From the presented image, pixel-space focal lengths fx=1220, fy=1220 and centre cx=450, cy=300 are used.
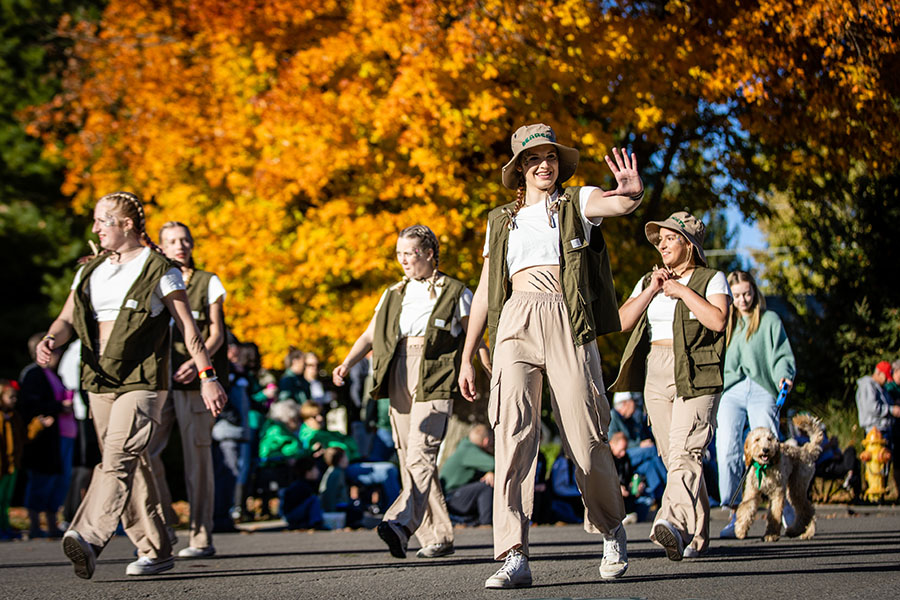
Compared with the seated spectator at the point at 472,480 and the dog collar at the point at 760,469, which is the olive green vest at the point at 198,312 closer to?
the dog collar at the point at 760,469

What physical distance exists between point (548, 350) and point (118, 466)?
244 centimetres

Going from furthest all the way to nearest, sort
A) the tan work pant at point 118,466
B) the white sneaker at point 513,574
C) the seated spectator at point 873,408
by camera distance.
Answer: the seated spectator at point 873,408
the tan work pant at point 118,466
the white sneaker at point 513,574

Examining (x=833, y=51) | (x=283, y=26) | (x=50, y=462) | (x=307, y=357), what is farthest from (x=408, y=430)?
(x=283, y=26)

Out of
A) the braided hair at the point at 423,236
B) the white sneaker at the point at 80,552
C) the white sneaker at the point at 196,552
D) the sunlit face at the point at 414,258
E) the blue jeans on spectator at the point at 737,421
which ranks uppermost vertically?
the braided hair at the point at 423,236

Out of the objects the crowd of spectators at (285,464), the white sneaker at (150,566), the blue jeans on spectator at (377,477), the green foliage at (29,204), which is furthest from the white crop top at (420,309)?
the green foliage at (29,204)

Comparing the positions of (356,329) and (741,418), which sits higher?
(356,329)

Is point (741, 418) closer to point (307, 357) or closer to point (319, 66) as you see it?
point (307, 357)

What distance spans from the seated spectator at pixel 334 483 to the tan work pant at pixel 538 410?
21.9ft

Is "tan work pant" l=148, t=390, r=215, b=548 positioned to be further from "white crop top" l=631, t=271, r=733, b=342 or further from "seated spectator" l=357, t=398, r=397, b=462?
"seated spectator" l=357, t=398, r=397, b=462

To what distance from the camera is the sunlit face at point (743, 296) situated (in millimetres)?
9375

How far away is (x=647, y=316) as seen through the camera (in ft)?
25.3

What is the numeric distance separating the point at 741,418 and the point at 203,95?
12215mm

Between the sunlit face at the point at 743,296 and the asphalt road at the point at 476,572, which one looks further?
the sunlit face at the point at 743,296

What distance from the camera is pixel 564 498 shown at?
12.2 m
